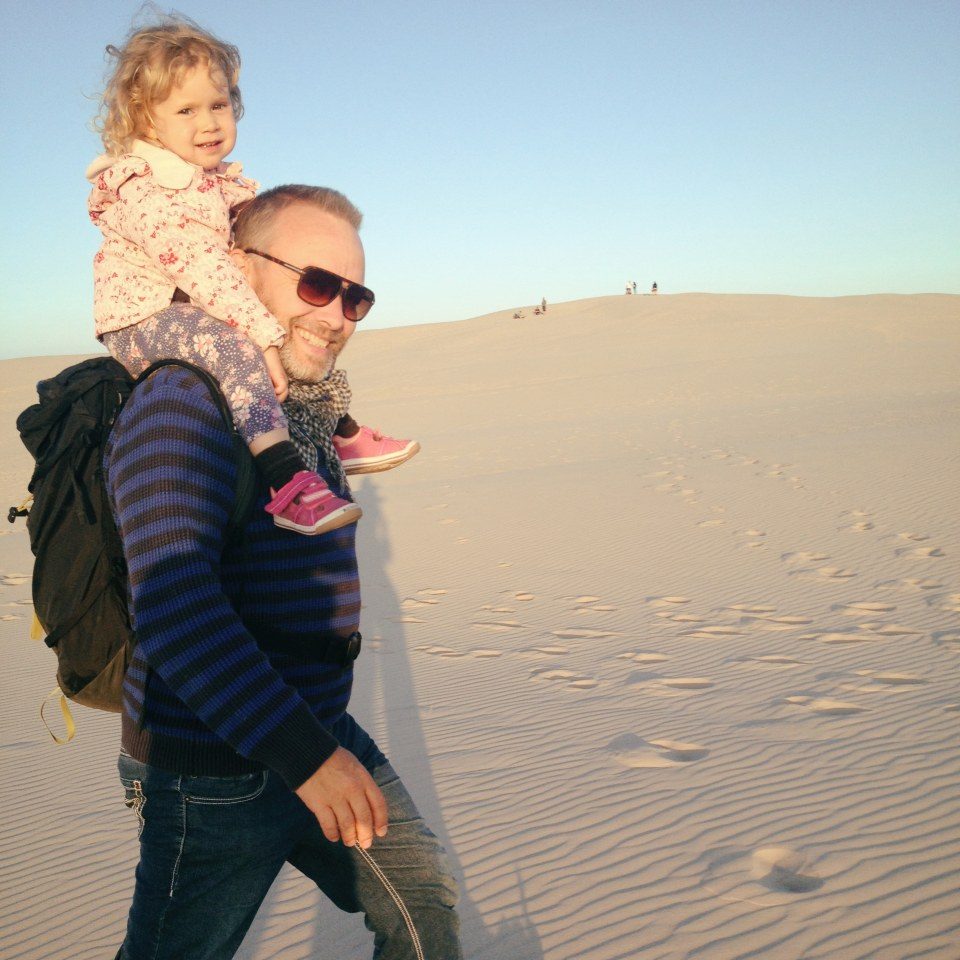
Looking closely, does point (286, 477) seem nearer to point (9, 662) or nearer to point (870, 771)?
point (870, 771)

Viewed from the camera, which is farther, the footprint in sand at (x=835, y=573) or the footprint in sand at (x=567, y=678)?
the footprint in sand at (x=835, y=573)

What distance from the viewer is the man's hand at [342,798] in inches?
60.4

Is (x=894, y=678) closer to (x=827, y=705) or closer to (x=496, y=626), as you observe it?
(x=827, y=705)

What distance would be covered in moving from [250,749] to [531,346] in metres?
42.1

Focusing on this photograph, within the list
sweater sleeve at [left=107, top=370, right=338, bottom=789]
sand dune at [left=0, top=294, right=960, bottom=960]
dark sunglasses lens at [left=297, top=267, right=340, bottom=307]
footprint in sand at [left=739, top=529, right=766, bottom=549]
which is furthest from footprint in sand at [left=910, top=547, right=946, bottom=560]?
sweater sleeve at [left=107, top=370, right=338, bottom=789]

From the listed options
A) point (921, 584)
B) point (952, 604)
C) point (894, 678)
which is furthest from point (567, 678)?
point (921, 584)

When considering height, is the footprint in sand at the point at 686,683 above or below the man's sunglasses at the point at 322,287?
below

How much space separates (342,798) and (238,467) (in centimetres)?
65

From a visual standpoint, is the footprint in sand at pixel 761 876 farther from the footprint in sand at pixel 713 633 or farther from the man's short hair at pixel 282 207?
the footprint in sand at pixel 713 633

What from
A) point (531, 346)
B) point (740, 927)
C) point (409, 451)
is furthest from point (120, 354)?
point (531, 346)

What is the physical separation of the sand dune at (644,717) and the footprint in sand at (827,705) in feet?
0.06

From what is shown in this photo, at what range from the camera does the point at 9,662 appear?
7.61 m

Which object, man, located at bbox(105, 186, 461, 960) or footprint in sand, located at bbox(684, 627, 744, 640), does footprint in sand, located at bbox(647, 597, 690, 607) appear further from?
man, located at bbox(105, 186, 461, 960)

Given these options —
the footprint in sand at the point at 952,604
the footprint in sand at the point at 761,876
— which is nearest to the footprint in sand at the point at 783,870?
the footprint in sand at the point at 761,876
